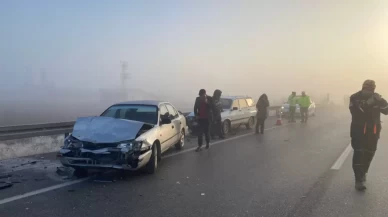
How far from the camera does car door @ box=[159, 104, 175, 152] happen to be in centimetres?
873

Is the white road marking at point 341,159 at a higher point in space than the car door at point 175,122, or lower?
lower

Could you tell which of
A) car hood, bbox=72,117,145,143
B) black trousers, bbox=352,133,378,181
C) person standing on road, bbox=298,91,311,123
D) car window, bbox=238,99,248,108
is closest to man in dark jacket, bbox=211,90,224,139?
car window, bbox=238,99,248,108

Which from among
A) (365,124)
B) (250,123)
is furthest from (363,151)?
(250,123)

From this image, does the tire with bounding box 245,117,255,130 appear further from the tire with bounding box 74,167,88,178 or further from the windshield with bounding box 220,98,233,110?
the tire with bounding box 74,167,88,178

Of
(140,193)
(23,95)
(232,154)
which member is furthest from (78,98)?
(140,193)

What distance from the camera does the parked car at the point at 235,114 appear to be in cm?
1544

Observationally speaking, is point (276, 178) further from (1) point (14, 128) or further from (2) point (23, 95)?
(2) point (23, 95)

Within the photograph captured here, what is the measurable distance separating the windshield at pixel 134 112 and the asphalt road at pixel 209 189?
118cm

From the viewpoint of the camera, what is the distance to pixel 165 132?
907 centimetres

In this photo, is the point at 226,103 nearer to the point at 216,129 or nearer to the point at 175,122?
the point at 216,129

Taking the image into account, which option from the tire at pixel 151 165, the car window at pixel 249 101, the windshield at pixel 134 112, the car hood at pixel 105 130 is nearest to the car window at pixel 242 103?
the car window at pixel 249 101

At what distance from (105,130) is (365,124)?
477 centimetres

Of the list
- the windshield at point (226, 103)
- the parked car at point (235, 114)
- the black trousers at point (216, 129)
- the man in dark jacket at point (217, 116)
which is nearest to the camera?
the man in dark jacket at point (217, 116)

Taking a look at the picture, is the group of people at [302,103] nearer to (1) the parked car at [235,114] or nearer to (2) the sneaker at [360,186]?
(1) the parked car at [235,114]
